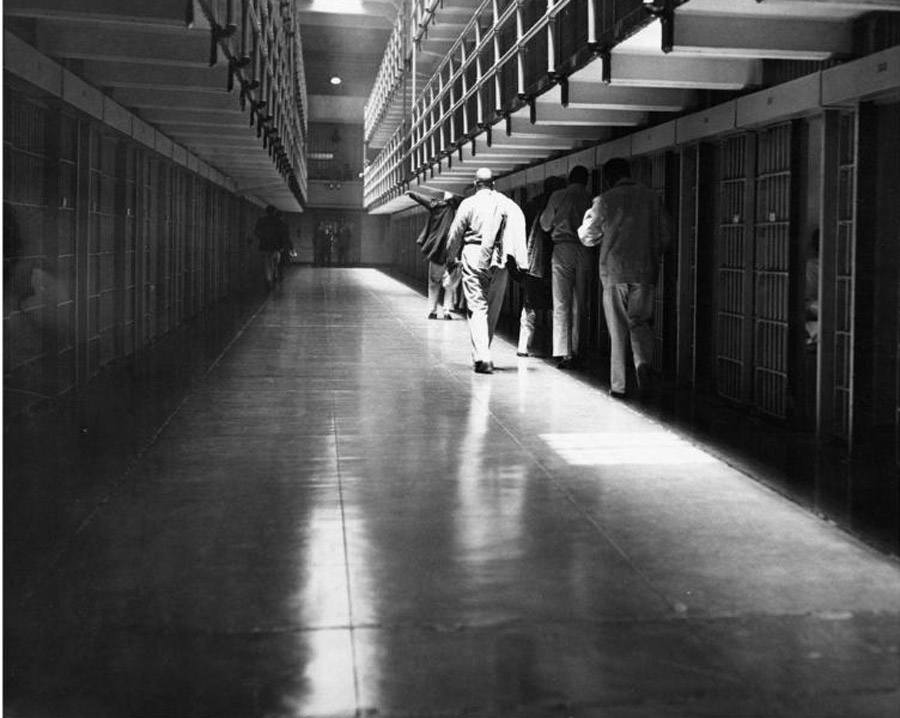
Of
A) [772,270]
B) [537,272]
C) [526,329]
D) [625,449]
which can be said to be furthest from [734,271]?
[526,329]

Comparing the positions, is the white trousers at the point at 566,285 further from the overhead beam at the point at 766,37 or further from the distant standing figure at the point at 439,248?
the distant standing figure at the point at 439,248

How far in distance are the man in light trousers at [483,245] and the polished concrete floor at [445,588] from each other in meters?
3.01

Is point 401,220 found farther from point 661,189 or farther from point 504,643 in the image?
point 504,643

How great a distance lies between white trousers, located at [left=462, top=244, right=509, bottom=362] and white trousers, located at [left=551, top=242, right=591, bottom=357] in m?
0.49

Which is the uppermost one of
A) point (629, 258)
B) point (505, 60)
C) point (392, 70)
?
point (392, 70)

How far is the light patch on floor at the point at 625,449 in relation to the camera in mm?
5910

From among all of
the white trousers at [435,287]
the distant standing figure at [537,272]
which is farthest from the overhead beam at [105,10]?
the white trousers at [435,287]

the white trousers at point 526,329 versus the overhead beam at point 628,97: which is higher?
the overhead beam at point 628,97

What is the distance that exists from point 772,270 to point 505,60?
14.3 feet

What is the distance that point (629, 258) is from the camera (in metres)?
8.09

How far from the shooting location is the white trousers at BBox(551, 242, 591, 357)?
10.1 meters

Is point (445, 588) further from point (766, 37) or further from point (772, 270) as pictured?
point (772, 270)

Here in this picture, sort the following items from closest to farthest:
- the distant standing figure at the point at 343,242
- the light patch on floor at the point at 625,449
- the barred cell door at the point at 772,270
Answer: the light patch on floor at the point at 625,449
the barred cell door at the point at 772,270
the distant standing figure at the point at 343,242

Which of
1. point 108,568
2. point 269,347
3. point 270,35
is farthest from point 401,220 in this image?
point 108,568
